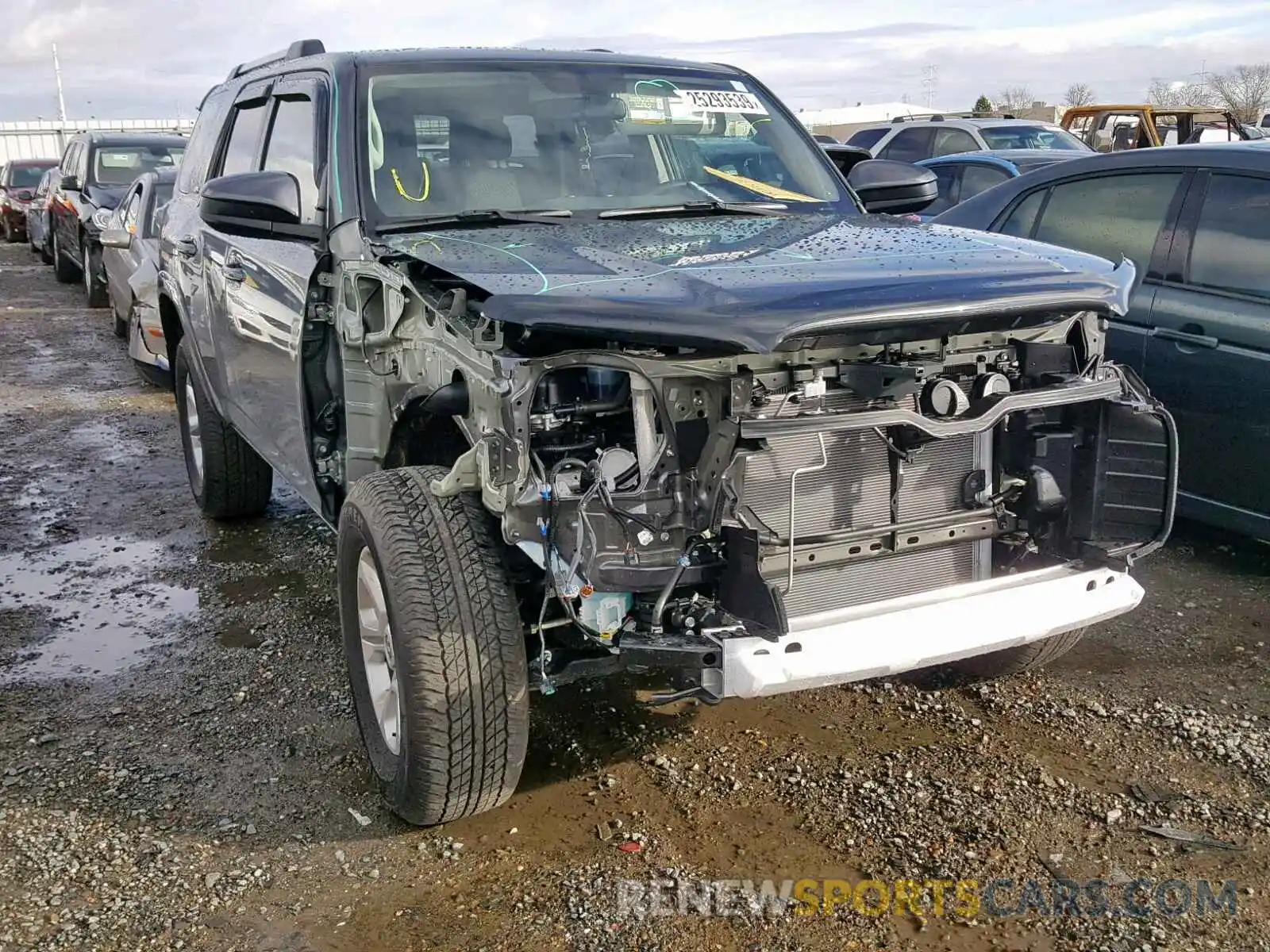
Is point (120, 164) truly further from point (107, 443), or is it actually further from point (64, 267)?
point (107, 443)

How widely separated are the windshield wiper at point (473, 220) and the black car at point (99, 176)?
1077 cm

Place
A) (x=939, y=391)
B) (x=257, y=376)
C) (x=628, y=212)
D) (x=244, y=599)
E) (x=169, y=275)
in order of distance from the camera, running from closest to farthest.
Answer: (x=939, y=391) → (x=628, y=212) → (x=257, y=376) → (x=244, y=599) → (x=169, y=275)

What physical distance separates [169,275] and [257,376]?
1.78 metres

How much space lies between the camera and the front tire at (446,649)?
2875 mm

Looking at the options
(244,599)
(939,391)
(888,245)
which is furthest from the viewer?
(244,599)

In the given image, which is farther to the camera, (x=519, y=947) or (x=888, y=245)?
(x=888, y=245)

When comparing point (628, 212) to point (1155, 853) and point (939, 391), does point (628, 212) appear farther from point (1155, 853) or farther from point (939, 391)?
point (1155, 853)

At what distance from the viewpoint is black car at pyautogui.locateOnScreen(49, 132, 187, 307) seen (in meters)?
13.5

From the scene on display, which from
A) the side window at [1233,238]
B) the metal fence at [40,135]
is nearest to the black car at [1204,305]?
the side window at [1233,238]

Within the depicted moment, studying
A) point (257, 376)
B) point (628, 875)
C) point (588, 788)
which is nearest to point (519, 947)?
point (628, 875)

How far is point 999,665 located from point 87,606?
365cm

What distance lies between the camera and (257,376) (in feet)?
14.9

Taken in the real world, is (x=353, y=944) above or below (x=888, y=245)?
below

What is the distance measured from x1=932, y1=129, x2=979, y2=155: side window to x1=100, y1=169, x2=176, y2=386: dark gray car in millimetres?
8410
